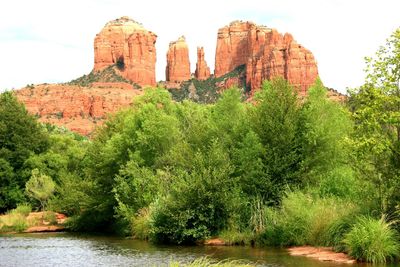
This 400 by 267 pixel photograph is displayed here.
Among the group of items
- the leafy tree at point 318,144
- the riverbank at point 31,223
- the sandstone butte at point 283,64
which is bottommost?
the riverbank at point 31,223

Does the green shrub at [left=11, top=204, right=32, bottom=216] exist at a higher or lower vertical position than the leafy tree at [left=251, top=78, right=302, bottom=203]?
lower

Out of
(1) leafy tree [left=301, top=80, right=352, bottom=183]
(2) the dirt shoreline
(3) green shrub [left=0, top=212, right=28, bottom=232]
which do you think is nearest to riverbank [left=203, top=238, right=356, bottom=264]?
(2) the dirt shoreline

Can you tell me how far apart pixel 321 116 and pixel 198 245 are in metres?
13.5

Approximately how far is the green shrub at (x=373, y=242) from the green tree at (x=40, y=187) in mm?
40359

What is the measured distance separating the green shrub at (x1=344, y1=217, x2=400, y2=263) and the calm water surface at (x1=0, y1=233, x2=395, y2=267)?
3.56 feet

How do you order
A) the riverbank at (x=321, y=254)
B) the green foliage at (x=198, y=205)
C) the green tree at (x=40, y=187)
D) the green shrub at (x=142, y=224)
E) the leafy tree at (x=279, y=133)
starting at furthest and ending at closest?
the green tree at (x=40, y=187)
the green shrub at (x=142, y=224)
the leafy tree at (x=279, y=133)
the green foliage at (x=198, y=205)
the riverbank at (x=321, y=254)

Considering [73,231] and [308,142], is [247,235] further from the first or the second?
[73,231]

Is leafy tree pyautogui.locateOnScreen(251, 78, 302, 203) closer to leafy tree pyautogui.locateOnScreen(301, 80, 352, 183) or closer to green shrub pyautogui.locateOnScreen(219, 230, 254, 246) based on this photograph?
leafy tree pyautogui.locateOnScreen(301, 80, 352, 183)

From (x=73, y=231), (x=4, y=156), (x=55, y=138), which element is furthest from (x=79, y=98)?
(x=73, y=231)

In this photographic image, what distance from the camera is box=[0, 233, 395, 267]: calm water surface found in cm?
2994

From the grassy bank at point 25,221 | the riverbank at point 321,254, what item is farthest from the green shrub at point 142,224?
the grassy bank at point 25,221

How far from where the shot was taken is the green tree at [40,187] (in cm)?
6169

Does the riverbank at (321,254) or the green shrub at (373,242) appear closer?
the green shrub at (373,242)

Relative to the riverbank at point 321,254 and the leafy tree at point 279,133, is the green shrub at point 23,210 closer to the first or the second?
the leafy tree at point 279,133
